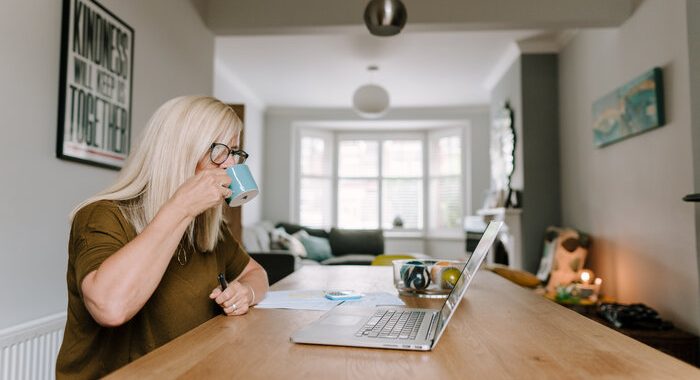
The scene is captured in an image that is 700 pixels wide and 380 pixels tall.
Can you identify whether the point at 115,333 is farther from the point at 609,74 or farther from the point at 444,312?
the point at 609,74

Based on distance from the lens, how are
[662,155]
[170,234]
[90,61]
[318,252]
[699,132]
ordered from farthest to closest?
[318,252] < [662,155] < [699,132] < [90,61] < [170,234]

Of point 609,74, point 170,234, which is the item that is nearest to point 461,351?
point 170,234

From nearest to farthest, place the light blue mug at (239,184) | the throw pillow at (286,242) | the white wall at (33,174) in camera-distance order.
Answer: the light blue mug at (239,184)
the white wall at (33,174)
the throw pillow at (286,242)

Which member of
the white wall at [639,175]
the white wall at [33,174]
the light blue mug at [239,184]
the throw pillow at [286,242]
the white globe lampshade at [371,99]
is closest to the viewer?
the light blue mug at [239,184]

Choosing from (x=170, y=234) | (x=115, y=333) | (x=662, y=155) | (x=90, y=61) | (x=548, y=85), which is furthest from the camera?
(x=548, y=85)

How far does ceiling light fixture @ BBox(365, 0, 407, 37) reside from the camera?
7.66 ft

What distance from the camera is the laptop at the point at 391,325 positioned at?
863 millimetres

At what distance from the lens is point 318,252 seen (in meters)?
6.91

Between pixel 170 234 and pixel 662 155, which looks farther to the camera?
pixel 662 155

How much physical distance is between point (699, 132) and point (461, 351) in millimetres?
2536

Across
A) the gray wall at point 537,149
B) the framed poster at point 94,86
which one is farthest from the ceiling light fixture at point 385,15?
the gray wall at point 537,149

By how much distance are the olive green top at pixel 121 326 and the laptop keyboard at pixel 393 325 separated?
1.48 ft

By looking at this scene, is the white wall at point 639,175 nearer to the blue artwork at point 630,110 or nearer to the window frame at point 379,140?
the blue artwork at point 630,110

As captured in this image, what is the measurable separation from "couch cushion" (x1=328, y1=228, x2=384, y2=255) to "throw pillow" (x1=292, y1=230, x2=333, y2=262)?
0.20 metres
